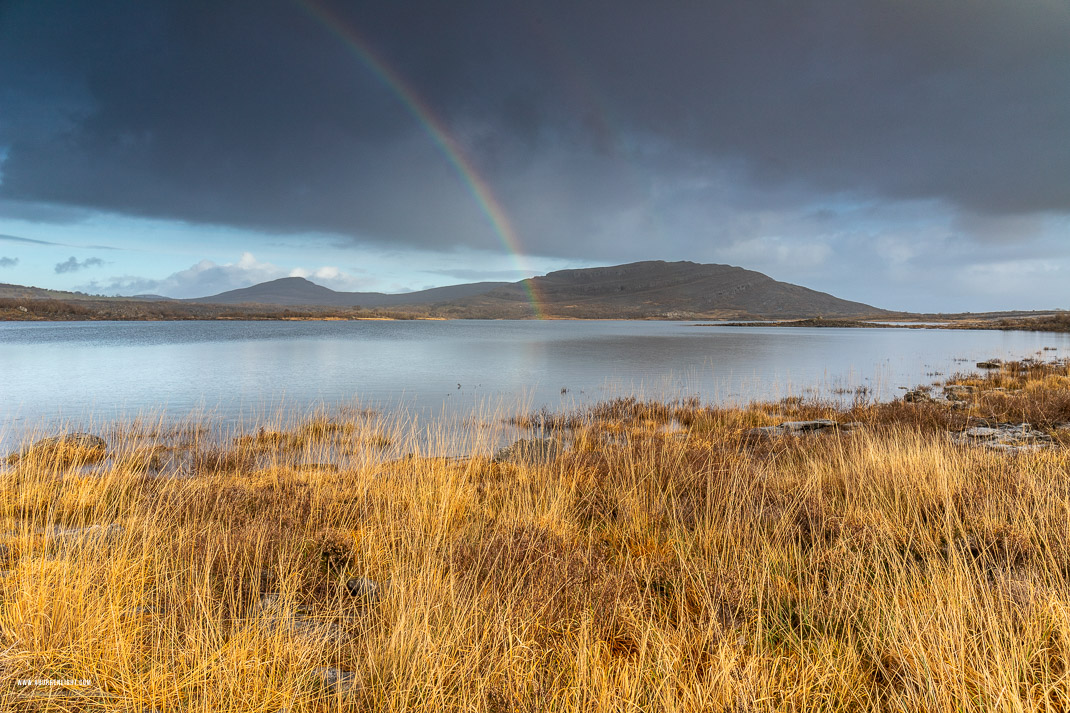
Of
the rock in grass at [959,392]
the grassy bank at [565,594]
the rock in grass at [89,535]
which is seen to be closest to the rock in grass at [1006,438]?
the grassy bank at [565,594]

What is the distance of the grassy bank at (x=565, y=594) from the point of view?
2291mm

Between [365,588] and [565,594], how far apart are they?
137 cm

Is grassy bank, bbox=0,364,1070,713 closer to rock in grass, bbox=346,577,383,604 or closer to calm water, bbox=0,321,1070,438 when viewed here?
rock in grass, bbox=346,577,383,604

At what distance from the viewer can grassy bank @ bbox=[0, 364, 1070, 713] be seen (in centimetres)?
229

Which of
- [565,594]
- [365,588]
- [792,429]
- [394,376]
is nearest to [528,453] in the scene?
[365,588]

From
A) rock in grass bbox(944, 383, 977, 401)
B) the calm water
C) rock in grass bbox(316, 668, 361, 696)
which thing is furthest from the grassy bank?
rock in grass bbox(944, 383, 977, 401)

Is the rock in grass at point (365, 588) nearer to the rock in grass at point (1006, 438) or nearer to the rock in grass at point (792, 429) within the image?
the rock in grass at point (792, 429)

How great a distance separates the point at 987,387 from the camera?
15.9 meters

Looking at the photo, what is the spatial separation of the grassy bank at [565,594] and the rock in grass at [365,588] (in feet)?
0.08

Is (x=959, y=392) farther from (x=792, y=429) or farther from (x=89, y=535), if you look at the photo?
(x=89, y=535)

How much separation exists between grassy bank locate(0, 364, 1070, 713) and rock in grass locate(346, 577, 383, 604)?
25 mm

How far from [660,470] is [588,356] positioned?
914 inches

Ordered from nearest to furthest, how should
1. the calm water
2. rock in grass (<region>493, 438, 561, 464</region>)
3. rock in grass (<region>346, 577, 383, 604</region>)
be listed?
rock in grass (<region>346, 577, 383, 604</region>) → rock in grass (<region>493, 438, 561, 464</region>) → the calm water

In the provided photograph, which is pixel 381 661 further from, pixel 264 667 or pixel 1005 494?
pixel 1005 494
